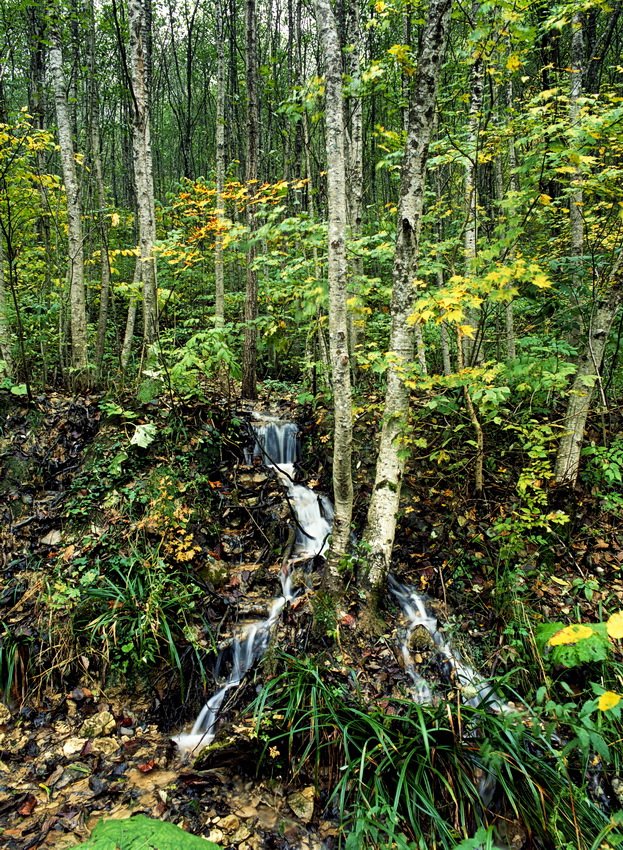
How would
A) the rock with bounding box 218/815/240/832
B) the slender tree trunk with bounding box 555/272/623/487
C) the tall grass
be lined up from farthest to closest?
the slender tree trunk with bounding box 555/272/623/487 < the rock with bounding box 218/815/240/832 < the tall grass

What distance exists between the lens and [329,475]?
21.0ft

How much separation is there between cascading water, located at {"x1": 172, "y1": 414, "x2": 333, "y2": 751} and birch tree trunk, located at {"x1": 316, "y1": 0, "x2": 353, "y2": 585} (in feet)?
3.95

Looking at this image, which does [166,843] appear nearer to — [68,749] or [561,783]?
[68,749]

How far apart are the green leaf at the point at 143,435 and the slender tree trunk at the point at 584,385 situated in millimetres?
4932

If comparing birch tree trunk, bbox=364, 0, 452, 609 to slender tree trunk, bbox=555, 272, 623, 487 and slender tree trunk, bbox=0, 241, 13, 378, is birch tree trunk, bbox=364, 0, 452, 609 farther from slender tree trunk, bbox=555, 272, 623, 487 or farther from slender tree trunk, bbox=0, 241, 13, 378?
slender tree trunk, bbox=0, 241, 13, 378

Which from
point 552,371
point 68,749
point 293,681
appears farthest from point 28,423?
point 552,371

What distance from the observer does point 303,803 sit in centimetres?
328

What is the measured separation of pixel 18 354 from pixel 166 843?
7505mm

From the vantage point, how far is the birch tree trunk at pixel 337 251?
382cm

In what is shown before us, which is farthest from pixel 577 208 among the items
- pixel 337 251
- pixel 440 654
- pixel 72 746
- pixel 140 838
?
pixel 72 746

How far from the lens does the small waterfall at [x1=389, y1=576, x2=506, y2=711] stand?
12.9 feet

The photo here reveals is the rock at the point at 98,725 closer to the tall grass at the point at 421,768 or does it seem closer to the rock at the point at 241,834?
the tall grass at the point at 421,768

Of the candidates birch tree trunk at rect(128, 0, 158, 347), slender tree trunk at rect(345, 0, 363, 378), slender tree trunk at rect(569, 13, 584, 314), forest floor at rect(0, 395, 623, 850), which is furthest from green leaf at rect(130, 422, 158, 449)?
slender tree trunk at rect(569, 13, 584, 314)

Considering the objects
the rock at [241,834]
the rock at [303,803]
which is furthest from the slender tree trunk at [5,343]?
the rock at [303,803]
